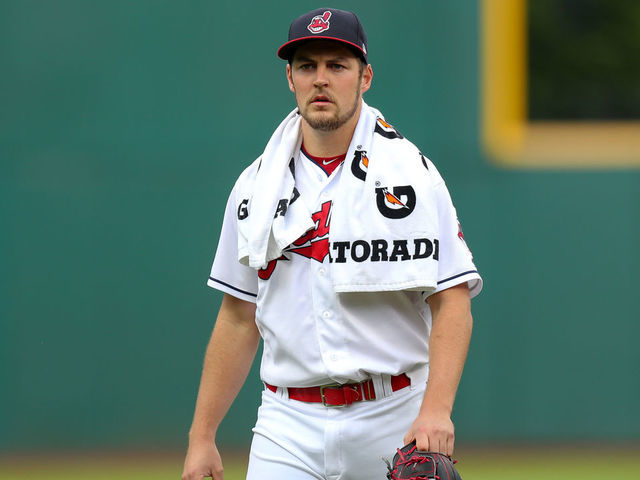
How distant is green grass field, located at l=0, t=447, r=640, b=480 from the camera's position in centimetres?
779

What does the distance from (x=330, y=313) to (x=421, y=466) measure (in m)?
0.61

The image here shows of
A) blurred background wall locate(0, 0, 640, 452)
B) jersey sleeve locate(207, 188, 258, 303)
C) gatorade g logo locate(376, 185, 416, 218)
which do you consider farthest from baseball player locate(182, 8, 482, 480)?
blurred background wall locate(0, 0, 640, 452)

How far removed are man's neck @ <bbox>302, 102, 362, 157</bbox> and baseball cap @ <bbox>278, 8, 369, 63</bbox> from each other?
0.81 feet

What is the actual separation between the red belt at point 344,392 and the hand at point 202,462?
420 mm

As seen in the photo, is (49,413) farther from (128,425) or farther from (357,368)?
(357,368)

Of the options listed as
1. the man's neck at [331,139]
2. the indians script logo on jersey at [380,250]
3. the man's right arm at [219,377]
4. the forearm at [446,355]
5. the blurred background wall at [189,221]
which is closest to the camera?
the forearm at [446,355]

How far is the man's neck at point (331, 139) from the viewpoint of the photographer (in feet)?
11.9

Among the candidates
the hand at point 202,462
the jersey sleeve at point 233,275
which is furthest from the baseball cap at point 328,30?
the hand at point 202,462

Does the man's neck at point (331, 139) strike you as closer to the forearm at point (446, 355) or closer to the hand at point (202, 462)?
the forearm at point (446, 355)

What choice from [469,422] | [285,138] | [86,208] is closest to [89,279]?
[86,208]

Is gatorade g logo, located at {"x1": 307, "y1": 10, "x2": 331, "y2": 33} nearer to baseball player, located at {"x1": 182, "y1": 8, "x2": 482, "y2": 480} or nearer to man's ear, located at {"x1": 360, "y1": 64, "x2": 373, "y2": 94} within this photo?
baseball player, located at {"x1": 182, "y1": 8, "x2": 482, "y2": 480}

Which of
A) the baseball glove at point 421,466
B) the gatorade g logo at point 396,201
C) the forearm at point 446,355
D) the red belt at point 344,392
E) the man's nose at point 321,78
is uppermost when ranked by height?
the man's nose at point 321,78

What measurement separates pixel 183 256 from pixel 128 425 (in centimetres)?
151

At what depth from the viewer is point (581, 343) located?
9.24 meters
